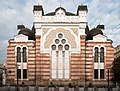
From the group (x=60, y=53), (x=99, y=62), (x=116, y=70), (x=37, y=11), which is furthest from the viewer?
(x=37, y=11)

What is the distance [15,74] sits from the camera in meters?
47.1

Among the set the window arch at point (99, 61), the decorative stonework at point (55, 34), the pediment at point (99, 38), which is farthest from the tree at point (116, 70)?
the decorative stonework at point (55, 34)

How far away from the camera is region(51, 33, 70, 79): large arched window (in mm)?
46781

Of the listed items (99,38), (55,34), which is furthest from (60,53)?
(99,38)

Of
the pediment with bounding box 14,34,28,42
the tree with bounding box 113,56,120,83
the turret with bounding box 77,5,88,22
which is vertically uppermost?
the turret with bounding box 77,5,88,22

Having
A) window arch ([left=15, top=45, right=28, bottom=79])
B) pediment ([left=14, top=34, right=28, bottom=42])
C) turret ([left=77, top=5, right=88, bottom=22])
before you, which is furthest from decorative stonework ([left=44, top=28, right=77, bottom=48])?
window arch ([left=15, top=45, right=28, bottom=79])

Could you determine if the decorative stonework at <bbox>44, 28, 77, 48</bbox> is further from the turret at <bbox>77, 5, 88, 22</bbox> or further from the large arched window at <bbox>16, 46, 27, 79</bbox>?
the large arched window at <bbox>16, 46, 27, 79</bbox>

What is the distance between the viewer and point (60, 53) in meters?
47.2

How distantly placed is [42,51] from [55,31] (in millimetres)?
3957

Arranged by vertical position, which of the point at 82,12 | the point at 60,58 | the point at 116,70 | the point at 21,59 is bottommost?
the point at 116,70

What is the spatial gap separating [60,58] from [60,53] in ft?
2.72

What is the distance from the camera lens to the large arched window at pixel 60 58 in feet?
153

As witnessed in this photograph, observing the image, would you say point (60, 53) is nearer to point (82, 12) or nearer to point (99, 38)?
point (99, 38)

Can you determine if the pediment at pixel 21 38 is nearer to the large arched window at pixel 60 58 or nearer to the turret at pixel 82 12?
the large arched window at pixel 60 58
